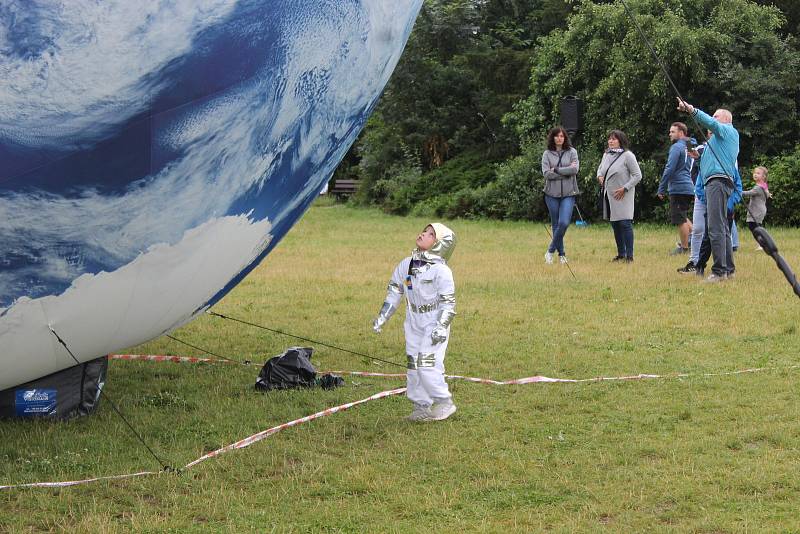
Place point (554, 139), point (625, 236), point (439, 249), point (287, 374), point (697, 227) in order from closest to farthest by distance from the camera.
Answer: point (439, 249) → point (287, 374) → point (697, 227) → point (625, 236) → point (554, 139)

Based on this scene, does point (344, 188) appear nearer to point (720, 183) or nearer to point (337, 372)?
point (720, 183)

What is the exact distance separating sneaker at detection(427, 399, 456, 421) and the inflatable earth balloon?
149 centimetres

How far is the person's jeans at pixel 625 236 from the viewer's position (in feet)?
47.2

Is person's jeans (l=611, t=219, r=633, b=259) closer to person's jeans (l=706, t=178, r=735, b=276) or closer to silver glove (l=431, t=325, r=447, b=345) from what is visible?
person's jeans (l=706, t=178, r=735, b=276)

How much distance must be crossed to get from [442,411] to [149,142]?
8.29 feet

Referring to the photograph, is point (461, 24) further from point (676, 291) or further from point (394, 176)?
point (676, 291)

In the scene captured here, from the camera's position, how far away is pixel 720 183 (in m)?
11.6

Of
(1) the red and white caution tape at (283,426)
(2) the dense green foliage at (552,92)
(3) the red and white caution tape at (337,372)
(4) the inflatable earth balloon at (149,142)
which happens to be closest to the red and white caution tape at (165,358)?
(3) the red and white caution tape at (337,372)

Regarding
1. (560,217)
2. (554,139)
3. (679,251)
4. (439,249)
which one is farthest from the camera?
(679,251)

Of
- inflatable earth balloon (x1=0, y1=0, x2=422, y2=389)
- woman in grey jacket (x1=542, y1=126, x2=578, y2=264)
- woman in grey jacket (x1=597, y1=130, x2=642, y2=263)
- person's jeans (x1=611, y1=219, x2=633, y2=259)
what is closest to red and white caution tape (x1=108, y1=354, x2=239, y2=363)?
inflatable earth balloon (x1=0, y1=0, x2=422, y2=389)

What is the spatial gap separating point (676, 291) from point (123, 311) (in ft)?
24.1

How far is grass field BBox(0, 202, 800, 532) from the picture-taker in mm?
4996

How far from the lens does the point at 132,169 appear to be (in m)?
5.25

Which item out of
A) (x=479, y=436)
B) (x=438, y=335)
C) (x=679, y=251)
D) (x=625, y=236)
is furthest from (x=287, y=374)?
(x=679, y=251)
